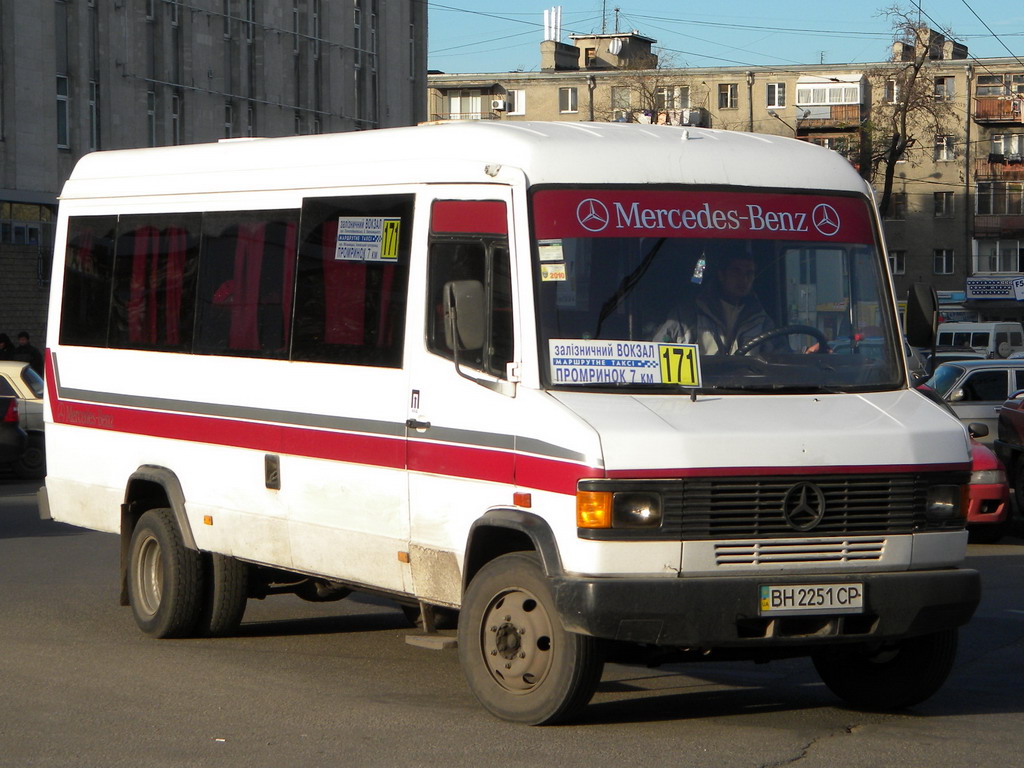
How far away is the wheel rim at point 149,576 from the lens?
10.2 metres

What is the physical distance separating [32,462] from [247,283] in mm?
14408

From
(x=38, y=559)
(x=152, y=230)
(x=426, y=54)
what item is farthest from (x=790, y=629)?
(x=426, y=54)

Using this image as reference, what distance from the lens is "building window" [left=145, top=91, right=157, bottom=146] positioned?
47969 mm

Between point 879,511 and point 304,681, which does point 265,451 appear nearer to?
point 304,681

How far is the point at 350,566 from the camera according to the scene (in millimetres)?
8508

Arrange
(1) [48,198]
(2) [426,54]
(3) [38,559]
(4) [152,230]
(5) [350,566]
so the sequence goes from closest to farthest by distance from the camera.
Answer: (5) [350,566], (4) [152,230], (3) [38,559], (1) [48,198], (2) [426,54]

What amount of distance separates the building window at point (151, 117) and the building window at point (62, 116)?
12.0ft

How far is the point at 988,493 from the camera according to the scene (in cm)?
1532

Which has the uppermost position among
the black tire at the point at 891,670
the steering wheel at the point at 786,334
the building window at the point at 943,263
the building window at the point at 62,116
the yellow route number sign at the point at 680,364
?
A: the building window at the point at 62,116

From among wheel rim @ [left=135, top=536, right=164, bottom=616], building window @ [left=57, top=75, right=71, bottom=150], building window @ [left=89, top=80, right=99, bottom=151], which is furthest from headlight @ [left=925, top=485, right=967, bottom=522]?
building window @ [left=89, top=80, right=99, bottom=151]

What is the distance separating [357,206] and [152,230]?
7.42 feet

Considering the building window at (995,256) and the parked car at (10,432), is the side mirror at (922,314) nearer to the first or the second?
the parked car at (10,432)

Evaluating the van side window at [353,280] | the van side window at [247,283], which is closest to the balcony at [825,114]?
the van side window at [247,283]

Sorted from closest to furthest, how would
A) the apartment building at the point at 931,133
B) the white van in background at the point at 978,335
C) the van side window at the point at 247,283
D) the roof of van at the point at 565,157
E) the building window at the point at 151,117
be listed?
1. the roof of van at the point at 565,157
2. the van side window at the point at 247,283
3. the building window at the point at 151,117
4. the white van in background at the point at 978,335
5. the apartment building at the point at 931,133
